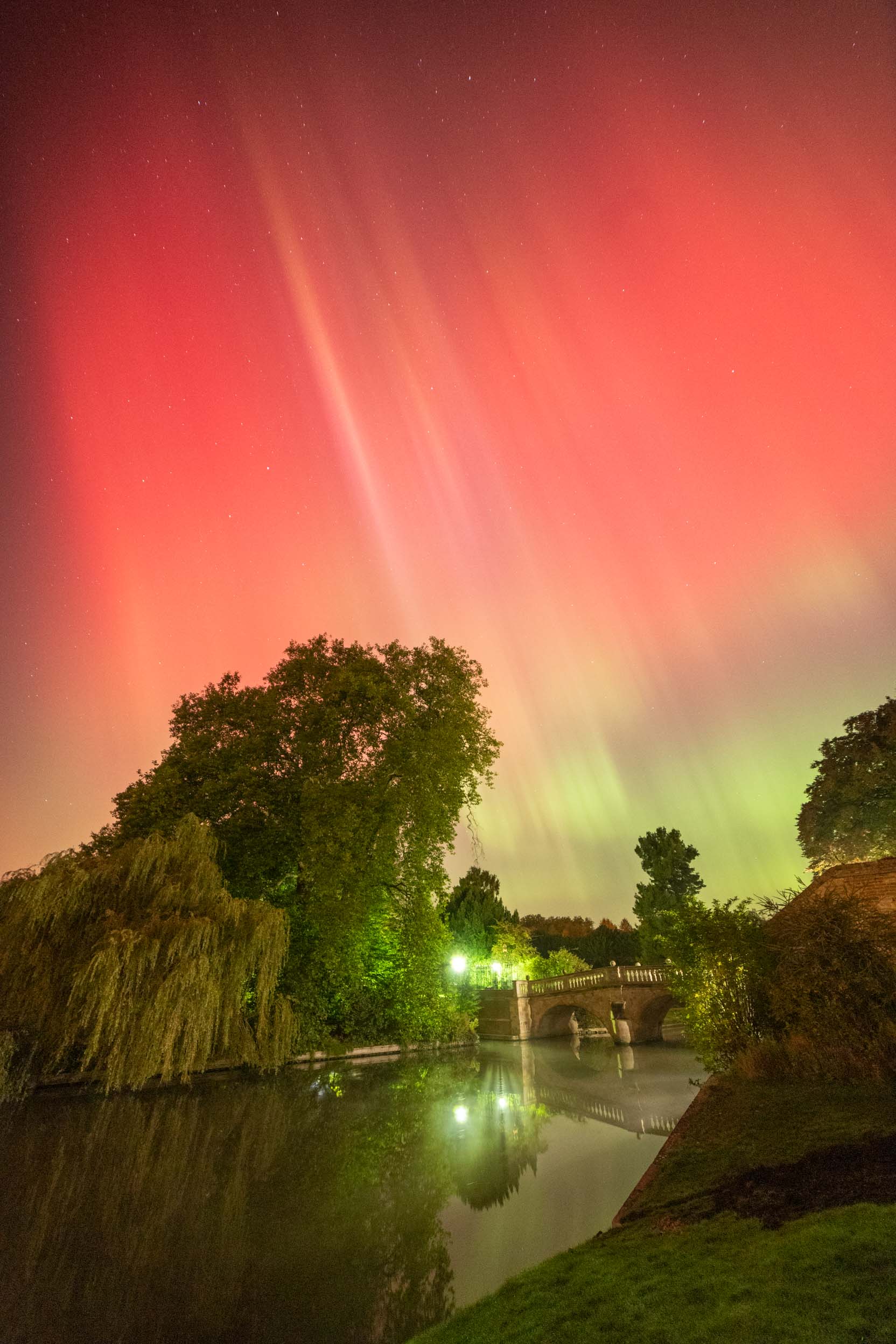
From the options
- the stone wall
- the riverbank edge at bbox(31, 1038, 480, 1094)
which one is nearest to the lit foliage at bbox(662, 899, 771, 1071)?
the stone wall

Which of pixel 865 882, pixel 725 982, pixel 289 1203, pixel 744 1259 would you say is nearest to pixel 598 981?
pixel 865 882

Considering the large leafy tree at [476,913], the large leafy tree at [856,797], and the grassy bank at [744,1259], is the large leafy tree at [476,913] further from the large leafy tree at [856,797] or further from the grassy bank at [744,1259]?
the grassy bank at [744,1259]

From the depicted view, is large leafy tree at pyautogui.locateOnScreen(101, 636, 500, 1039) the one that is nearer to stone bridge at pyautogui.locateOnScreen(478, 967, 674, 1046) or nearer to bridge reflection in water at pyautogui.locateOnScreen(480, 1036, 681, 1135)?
bridge reflection in water at pyautogui.locateOnScreen(480, 1036, 681, 1135)

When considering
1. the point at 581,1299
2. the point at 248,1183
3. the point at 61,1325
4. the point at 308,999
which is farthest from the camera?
the point at 308,999

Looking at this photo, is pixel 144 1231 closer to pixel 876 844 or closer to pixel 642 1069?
pixel 642 1069

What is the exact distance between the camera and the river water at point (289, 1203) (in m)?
7.56

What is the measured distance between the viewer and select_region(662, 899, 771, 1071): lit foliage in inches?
585

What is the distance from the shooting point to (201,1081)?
2291cm

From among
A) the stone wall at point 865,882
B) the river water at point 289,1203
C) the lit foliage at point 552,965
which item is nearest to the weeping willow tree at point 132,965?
the river water at point 289,1203

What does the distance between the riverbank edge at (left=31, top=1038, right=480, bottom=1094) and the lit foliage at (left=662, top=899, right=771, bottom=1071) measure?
13.0 m

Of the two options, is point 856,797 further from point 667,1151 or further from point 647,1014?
point 667,1151

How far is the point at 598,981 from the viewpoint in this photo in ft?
137

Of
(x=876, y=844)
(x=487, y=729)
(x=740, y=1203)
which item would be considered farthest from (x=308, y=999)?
(x=876, y=844)

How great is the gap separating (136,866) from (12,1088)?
Answer: 5925 mm
